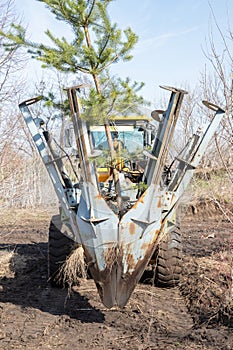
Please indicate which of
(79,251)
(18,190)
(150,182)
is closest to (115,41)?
(150,182)

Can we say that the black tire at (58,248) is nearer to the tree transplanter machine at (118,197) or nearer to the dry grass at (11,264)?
the tree transplanter machine at (118,197)

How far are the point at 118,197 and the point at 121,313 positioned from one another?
4.47 feet

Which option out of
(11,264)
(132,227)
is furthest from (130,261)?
(11,264)

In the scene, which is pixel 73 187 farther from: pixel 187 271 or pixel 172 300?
pixel 187 271

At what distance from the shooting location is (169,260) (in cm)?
551

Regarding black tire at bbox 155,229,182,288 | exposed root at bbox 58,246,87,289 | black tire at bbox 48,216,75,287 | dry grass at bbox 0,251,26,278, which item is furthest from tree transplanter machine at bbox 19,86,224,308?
dry grass at bbox 0,251,26,278

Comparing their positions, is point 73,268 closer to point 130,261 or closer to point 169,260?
point 169,260

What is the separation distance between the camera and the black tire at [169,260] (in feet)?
18.0

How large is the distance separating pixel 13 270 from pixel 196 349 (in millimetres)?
4039

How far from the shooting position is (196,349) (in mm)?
3744

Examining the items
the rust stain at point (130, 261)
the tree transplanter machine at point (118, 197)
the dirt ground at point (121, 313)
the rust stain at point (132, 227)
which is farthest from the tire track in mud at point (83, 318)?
the rust stain at point (132, 227)

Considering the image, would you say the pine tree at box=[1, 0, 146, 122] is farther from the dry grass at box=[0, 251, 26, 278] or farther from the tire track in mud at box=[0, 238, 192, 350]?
the dry grass at box=[0, 251, 26, 278]

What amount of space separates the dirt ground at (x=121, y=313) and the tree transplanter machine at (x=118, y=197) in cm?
43

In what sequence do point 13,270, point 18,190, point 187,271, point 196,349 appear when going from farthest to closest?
point 18,190
point 13,270
point 187,271
point 196,349
